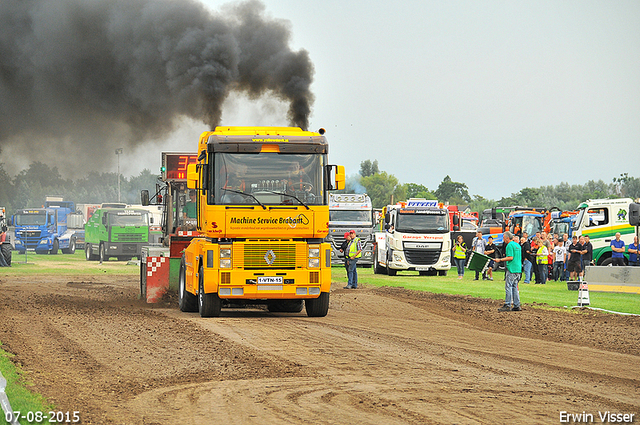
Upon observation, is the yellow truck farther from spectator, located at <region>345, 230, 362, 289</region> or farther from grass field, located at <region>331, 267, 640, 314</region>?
spectator, located at <region>345, 230, 362, 289</region>

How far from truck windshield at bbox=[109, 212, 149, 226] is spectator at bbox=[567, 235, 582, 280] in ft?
86.8

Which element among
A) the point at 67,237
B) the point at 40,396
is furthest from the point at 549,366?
the point at 67,237

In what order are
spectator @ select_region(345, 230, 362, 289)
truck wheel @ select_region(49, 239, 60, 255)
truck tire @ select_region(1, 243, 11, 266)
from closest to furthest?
1. spectator @ select_region(345, 230, 362, 289)
2. truck tire @ select_region(1, 243, 11, 266)
3. truck wheel @ select_region(49, 239, 60, 255)

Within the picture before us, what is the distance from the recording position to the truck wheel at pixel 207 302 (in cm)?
1512

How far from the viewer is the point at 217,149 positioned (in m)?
14.7

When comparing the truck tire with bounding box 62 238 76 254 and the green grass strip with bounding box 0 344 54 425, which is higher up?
the truck tire with bounding box 62 238 76 254

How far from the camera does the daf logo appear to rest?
48.5 ft

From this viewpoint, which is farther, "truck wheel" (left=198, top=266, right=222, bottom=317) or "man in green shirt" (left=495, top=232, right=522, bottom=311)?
"man in green shirt" (left=495, top=232, right=522, bottom=311)

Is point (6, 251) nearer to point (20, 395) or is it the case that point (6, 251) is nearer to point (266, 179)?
point (266, 179)

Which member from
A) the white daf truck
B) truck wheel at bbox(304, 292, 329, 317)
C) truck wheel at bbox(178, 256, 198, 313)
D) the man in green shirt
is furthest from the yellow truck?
the white daf truck

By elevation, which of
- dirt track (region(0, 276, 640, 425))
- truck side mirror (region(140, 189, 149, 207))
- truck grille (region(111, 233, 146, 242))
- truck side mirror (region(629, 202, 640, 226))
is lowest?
dirt track (region(0, 276, 640, 425))

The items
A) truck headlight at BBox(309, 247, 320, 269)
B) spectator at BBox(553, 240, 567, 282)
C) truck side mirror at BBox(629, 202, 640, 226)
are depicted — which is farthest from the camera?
spectator at BBox(553, 240, 567, 282)

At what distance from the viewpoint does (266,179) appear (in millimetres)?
14711

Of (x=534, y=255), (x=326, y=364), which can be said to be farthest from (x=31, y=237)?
(x=326, y=364)
